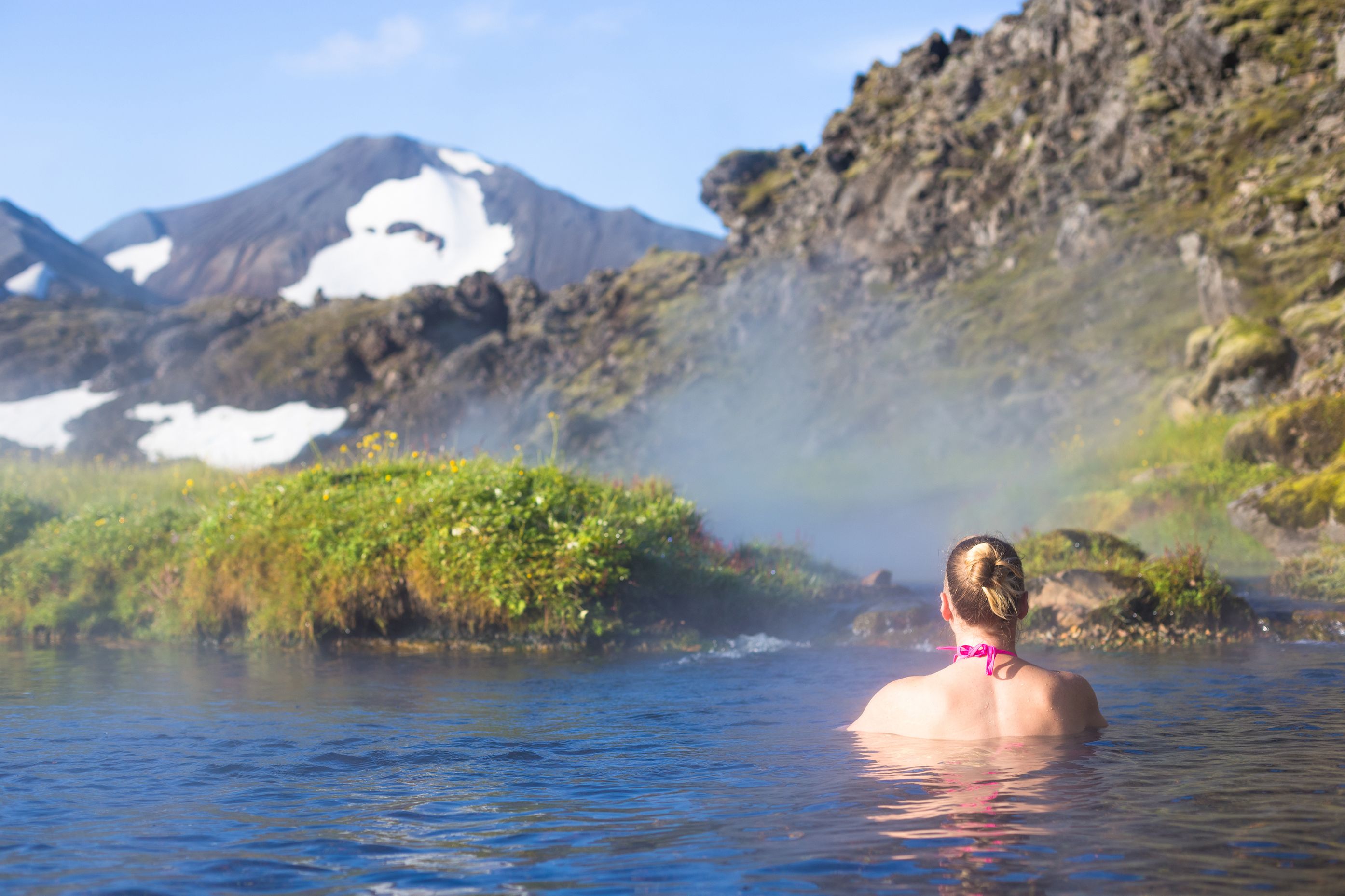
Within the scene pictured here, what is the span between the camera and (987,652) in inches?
242

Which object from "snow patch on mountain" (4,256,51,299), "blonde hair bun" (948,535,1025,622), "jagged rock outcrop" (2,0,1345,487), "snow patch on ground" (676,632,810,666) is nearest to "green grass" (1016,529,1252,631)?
"snow patch on ground" (676,632,810,666)

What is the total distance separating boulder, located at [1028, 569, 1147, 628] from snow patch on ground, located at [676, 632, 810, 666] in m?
3.19

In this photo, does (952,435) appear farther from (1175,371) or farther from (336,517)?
(336,517)

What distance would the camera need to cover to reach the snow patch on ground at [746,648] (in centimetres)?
1311

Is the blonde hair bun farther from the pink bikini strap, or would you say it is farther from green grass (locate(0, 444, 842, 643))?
green grass (locate(0, 444, 842, 643))

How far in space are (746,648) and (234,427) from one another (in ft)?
350

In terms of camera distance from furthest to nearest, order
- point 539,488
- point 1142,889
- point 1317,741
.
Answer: point 539,488, point 1317,741, point 1142,889

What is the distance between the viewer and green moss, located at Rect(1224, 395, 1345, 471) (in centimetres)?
2005

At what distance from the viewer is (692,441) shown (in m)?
71.6

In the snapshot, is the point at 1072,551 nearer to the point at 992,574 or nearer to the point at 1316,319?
the point at 992,574

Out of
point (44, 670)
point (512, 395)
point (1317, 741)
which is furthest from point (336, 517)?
point (512, 395)

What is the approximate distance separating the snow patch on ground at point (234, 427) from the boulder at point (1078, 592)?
8674 cm

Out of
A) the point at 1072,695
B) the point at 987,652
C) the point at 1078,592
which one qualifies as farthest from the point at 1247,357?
the point at 987,652

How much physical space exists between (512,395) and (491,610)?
83.6 meters
